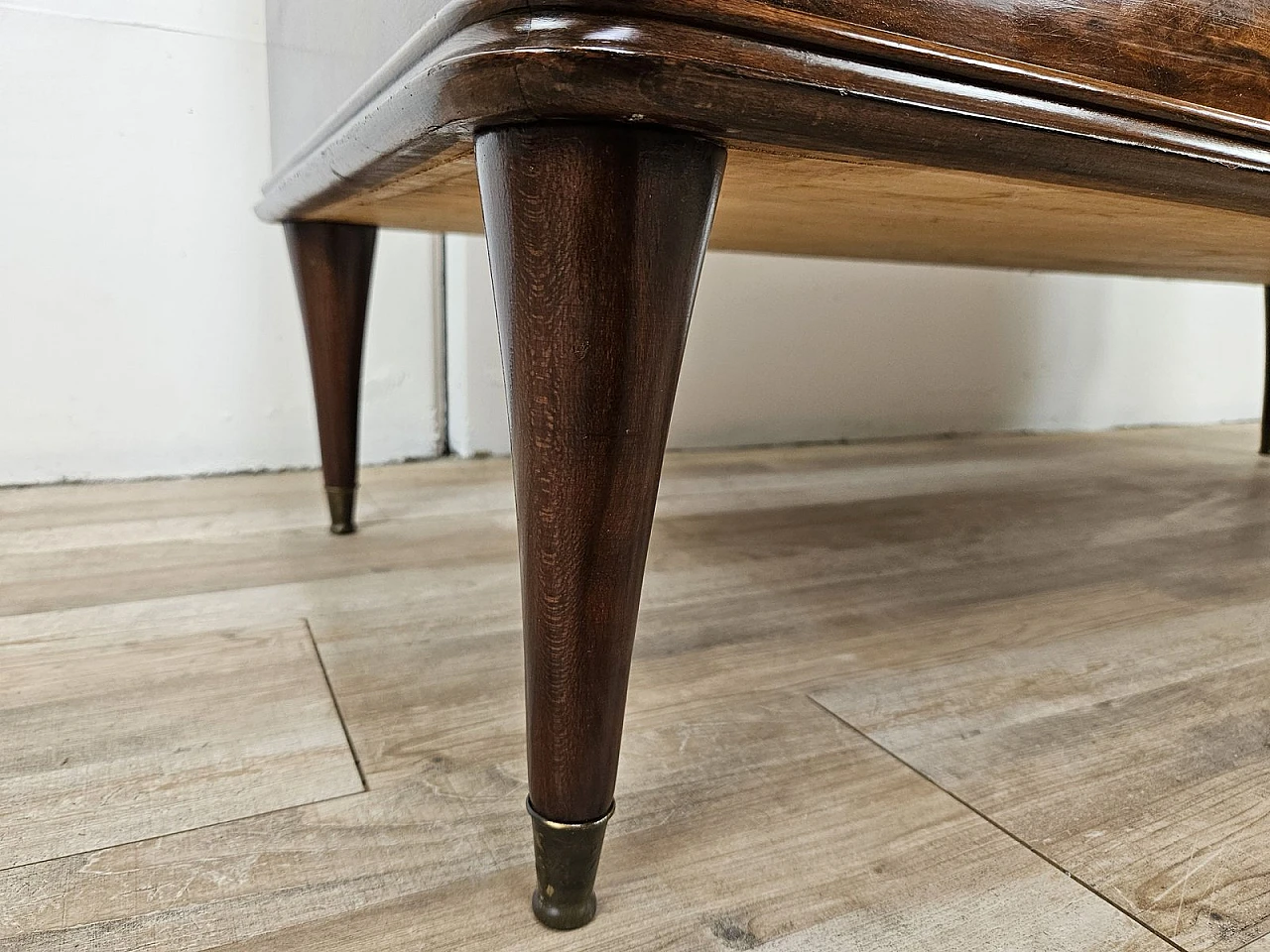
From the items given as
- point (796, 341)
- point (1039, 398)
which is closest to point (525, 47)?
point (796, 341)

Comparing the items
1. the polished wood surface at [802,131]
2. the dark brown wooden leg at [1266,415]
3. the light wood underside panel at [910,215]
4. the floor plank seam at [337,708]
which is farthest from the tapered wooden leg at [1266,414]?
the floor plank seam at [337,708]

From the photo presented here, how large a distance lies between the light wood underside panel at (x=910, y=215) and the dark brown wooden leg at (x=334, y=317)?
4 centimetres

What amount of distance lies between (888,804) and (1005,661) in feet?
0.74

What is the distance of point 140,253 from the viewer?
1.09 metres

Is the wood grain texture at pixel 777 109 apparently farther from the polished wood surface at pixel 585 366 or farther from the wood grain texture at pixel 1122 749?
the wood grain texture at pixel 1122 749

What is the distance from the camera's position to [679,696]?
0.56 meters

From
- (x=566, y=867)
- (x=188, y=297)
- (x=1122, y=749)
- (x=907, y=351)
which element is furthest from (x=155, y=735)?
(x=907, y=351)

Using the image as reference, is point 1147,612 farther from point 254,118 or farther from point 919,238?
point 254,118

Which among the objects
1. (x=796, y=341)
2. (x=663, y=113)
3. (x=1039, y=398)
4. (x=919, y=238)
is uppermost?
(x=663, y=113)

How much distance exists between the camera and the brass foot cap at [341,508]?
0.90 meters

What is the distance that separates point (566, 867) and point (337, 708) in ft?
→ 0.77

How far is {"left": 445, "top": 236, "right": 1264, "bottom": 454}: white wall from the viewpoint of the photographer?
139 centimetres

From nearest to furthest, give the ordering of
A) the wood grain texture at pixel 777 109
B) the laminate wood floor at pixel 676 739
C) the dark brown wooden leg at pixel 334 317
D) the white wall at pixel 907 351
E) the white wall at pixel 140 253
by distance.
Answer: the wood grain texture at pixel 777 109
the laminate wood floor at pixel 676 739
the dark brown wooden leg at pixel 334 317
the white wall at pixel 140 253
the white wall at pixel 907 351

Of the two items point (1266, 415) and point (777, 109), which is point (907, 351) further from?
point (777, 109)
